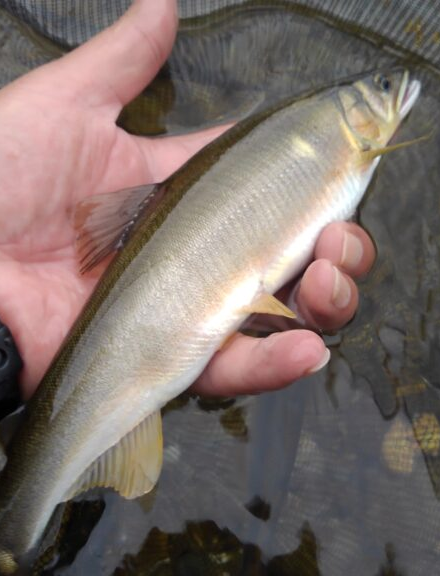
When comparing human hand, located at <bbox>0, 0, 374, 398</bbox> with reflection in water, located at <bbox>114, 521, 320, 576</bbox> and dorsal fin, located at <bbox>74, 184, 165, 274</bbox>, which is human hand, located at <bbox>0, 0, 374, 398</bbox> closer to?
dorsal fin, located at <bbox>74, 184, 165, 274</bbox>

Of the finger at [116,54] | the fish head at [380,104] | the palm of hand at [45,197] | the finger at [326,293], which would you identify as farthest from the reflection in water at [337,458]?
the finger at [116,54]

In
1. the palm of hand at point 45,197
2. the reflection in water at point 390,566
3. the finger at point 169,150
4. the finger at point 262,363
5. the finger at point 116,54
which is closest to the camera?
the finger at point 262,363

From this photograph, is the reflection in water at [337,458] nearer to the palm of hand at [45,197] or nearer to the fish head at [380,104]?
the fish head at [380,104]

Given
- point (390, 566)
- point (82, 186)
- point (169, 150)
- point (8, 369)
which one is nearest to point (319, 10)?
point (169, 150)

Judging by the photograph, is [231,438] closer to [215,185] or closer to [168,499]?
Answer: [168,499]

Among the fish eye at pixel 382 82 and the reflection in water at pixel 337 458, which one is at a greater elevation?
the fish eye at pixel 382 82

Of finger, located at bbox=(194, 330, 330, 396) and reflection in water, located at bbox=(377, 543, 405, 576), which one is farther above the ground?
finger, located at bbox=(194, 330, 330, 396)

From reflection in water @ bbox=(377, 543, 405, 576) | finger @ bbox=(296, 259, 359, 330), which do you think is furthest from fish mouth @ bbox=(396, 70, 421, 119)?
reflection in water @ bbox=(377, 543, 405, 576)
